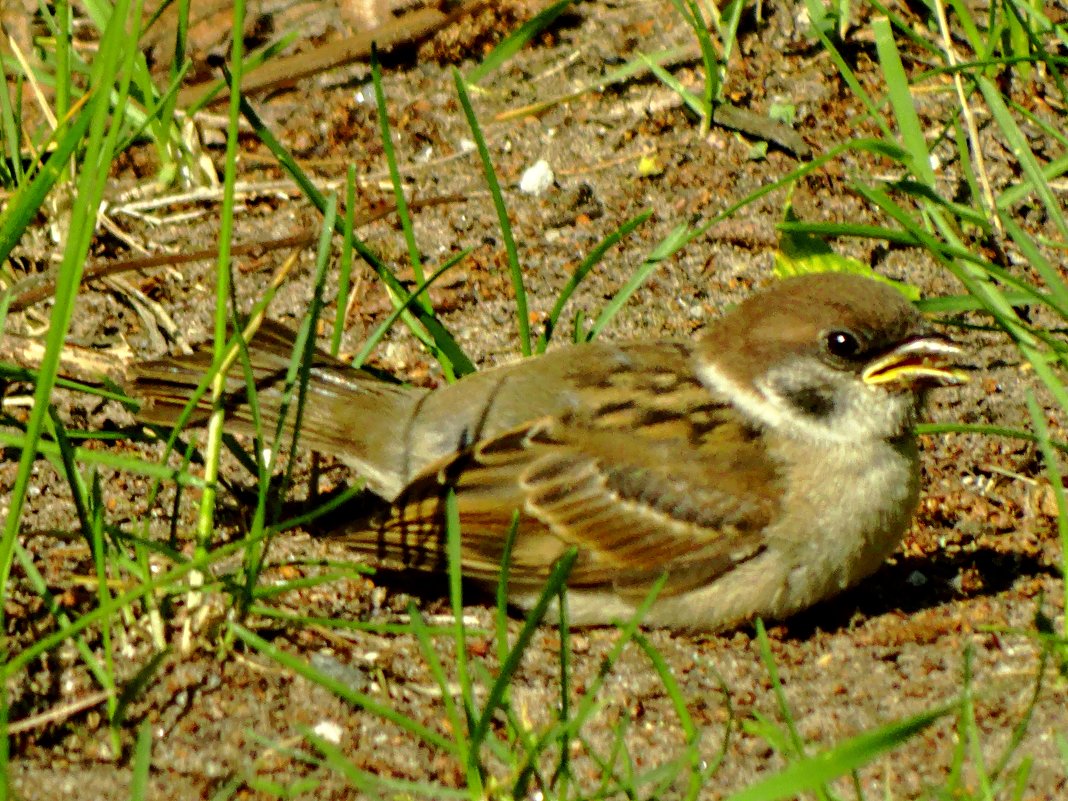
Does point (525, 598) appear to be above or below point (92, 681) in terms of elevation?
below

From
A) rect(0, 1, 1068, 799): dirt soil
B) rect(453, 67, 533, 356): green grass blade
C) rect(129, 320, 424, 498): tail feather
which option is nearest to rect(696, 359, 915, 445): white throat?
rect(0, 1, 1068, 799): dirt soil

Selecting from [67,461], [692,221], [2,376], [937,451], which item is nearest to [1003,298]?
[937,451]

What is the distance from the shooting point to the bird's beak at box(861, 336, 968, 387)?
12.8 ft

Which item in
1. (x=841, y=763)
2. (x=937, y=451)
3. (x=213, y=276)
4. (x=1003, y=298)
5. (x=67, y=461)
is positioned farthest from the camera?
(x=213, y=276)

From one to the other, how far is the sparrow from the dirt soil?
0.53 ft

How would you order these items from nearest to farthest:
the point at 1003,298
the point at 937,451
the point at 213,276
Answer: the point at 1003,298, the point at 937,451, the point at 213,276

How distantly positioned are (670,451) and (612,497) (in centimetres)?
20

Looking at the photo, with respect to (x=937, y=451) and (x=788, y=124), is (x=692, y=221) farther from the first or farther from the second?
(x=937, y=451)

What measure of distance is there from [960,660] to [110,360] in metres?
2.63

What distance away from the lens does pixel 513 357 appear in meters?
4.84

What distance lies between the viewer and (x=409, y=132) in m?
5.52

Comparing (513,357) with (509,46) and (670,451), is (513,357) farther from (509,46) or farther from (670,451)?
(509,46)

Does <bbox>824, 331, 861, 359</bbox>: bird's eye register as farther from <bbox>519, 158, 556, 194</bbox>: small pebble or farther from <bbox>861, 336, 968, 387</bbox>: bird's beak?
<bbox>519, 158, 556, 194</bbox>: small pebble

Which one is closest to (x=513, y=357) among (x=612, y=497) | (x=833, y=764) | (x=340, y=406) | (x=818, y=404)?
(x=340, y=406)
